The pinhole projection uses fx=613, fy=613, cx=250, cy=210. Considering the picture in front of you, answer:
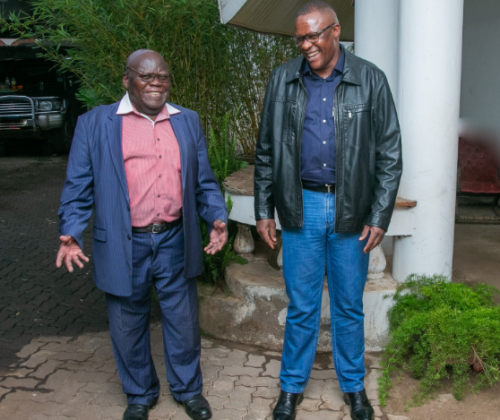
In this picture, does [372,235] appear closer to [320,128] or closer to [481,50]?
[320,128]

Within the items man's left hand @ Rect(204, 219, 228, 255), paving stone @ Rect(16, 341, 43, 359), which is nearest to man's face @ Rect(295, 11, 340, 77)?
man's left hand @ Rect(204, 219, 228, 255)

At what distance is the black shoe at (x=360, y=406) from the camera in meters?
3.04

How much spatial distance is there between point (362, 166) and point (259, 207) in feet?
1.86

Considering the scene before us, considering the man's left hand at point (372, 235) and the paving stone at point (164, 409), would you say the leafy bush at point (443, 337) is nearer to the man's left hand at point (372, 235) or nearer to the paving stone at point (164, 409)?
the man's left hand at point (372, 235)

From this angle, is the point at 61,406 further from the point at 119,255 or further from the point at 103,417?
the point at 119,255

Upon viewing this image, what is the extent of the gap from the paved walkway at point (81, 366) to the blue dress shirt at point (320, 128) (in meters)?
1.27

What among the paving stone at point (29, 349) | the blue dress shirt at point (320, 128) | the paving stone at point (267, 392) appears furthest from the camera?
the paving stone at point (29, 349)

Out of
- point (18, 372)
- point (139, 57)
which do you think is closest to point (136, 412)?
point (18, 372)

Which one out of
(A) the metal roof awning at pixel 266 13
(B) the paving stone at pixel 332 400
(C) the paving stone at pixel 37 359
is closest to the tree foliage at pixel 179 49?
(A) the metal roof awning at pixel 266 13

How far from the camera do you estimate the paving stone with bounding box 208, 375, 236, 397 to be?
11.2ft

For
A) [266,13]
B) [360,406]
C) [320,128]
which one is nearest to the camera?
[320,128]

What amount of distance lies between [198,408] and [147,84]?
1.64m

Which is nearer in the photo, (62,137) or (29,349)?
(29,349)

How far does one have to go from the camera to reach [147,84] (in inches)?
113
